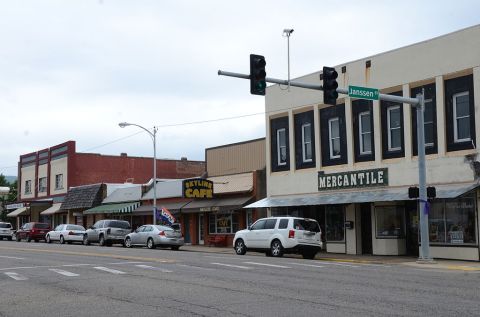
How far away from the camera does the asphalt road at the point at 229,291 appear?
10.7 meters

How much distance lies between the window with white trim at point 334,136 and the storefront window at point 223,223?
29.2ft

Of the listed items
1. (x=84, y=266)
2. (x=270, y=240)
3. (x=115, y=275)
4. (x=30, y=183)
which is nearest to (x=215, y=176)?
(x=270, y=240)

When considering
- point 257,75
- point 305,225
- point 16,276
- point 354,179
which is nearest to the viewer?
point 16,276

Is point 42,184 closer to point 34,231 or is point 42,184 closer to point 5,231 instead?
point 5,231

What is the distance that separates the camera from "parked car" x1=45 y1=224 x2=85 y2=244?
43.0 meters

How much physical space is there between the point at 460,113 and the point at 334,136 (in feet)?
23.0

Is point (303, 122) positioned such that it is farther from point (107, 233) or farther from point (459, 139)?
point (107, 233)

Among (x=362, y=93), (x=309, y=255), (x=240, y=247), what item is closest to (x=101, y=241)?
(x=240, y=247)

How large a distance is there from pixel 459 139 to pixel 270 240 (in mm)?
8431

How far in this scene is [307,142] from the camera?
1260 inches

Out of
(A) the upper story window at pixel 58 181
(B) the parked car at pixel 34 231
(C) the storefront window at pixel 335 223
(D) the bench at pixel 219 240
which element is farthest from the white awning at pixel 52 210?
(C) the storefront window at pixel 335 223

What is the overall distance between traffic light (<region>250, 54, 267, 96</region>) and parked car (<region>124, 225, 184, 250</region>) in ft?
56.4

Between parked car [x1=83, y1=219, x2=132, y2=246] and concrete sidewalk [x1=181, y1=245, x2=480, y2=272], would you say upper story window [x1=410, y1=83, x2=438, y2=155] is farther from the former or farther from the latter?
parked car [x1=83, y1=219, x2=132, y2=246]

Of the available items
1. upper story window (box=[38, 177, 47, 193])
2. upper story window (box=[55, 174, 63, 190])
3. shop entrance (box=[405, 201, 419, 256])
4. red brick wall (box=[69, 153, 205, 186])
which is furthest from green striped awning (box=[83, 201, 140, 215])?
shop entrance (box=[405, 201, 419, 256])
